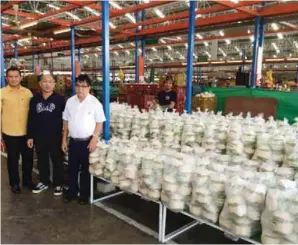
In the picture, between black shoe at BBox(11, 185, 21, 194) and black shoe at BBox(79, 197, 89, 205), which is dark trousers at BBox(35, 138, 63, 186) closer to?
black shoe at BBox(11, 185, 21, 194)

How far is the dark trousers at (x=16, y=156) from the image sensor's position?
162 inches

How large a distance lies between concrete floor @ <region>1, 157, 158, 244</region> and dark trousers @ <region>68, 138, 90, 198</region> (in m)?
0.20

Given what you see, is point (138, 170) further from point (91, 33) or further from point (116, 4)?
point (116, 4)

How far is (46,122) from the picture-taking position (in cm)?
398

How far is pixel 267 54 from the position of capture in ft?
102

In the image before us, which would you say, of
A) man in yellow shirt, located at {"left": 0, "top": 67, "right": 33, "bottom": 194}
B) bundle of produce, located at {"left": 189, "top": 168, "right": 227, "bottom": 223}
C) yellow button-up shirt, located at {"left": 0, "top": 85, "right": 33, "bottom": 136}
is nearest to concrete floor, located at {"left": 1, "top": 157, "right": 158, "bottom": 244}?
man in yellow shirt, located at {"left": 0, "top": 67, "right": 33, "bottom": 194}

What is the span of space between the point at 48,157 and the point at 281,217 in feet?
10.6

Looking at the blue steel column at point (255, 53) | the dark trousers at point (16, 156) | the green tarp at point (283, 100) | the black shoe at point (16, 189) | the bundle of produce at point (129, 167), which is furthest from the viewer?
the blue steel column at point (255, 53)

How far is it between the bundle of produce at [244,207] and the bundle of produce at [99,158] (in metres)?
1.79

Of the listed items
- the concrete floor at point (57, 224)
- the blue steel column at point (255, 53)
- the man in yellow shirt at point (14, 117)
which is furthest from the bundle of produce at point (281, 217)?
the blue steel column at point (255, 53)

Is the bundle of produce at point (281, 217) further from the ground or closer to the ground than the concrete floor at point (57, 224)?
further from the ground

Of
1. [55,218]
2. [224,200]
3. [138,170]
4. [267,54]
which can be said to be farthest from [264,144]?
[267,54]

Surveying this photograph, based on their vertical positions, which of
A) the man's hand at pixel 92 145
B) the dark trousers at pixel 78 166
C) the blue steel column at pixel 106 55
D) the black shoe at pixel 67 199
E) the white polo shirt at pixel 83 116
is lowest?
the black shoe at pixel 67 199

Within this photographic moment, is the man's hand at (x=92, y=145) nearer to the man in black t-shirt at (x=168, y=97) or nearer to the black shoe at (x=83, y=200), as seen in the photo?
the black shoe at (x=83, y=200)
